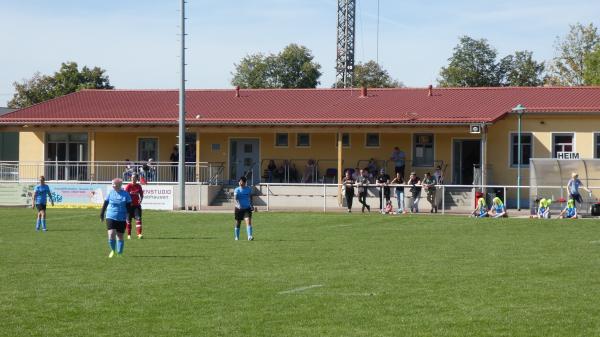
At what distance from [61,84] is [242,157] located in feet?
124

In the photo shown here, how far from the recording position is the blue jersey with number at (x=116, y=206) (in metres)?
20.4

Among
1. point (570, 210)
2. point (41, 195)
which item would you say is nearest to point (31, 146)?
point (41, 195)

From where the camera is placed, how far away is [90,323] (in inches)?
469

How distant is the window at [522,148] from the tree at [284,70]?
152 ft

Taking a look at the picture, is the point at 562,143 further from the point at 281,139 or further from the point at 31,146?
the point at 31,146

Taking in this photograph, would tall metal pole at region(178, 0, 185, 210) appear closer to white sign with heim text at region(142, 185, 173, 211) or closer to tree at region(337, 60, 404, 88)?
white sign with heim text at region(142, 185, 173, 211)

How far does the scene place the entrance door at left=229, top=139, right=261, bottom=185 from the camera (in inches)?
1881

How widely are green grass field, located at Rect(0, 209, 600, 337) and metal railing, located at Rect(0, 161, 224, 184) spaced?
17.5 meters

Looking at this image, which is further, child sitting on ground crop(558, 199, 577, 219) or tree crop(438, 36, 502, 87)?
tree crop(438, 36, 502, 87)

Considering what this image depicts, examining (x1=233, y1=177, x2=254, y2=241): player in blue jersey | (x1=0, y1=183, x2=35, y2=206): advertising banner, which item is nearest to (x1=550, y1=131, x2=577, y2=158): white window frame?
(x1=233, y1=177, x2=254, y2=241): player in blue jersey

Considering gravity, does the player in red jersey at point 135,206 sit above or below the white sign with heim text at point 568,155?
below

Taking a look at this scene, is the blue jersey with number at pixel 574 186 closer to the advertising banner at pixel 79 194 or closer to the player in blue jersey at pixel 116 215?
the player in blue jersey at pixel 116 215

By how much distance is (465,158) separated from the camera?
150 feet

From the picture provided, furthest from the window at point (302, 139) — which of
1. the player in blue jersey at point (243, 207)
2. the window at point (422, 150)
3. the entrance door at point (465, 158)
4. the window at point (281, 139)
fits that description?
the player in blue jersey at point (243, 207)
